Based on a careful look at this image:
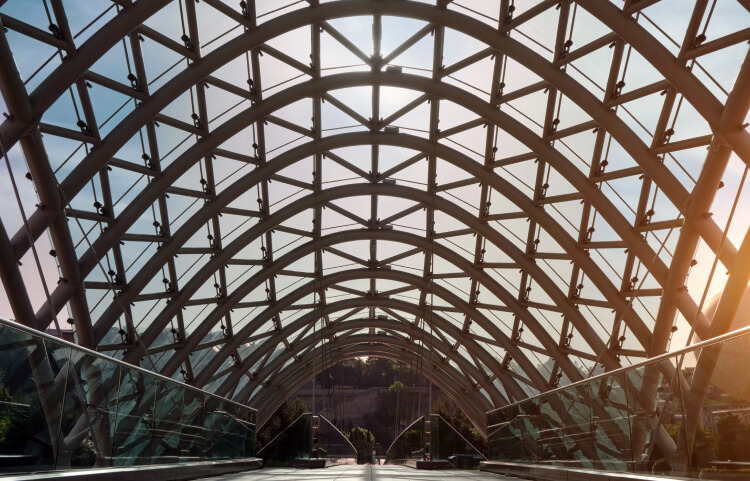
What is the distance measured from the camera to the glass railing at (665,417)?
6348 mm

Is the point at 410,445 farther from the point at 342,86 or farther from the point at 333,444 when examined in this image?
the point at 342,86

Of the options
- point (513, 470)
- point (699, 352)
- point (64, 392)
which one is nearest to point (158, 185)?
point (513, 470)

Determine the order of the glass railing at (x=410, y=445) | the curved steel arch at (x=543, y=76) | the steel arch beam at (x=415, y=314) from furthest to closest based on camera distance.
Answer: the steel arch beam at (x=415, y=314) → the glass railing at (x=410, y=445) → the curved steel arch at (x=543, y=76)

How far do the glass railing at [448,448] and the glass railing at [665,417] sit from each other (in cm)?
1486

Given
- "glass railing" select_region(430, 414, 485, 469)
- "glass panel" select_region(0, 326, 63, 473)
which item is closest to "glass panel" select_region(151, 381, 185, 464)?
"glass panel" select_region(0, 326, 63, 473)

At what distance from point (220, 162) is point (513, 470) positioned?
778 inches

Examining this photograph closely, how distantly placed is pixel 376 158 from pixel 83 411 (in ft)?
87.2

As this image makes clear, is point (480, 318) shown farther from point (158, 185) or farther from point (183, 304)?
point (158, 185)

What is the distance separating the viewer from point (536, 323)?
125 ft

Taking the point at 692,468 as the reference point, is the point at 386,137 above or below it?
above

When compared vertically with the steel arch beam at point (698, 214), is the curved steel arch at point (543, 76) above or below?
above

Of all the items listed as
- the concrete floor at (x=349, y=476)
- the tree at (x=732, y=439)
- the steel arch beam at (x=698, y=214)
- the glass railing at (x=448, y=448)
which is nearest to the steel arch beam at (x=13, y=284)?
the concrete floor at (x=349, y=476)

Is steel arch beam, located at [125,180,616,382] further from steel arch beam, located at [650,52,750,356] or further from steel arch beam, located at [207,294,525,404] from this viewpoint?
steel arch beam, located at [207,294,525,404]

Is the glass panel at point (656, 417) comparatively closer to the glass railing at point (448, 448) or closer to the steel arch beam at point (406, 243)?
the glass railing at point (448, 448)
